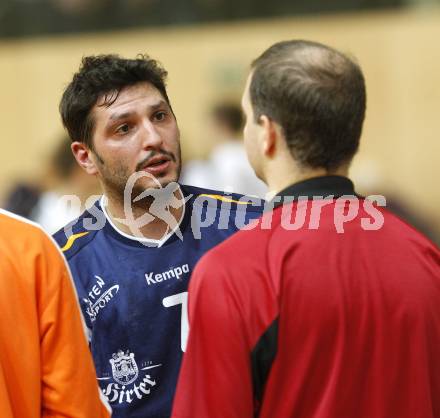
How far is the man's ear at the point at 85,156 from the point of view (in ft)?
12.0

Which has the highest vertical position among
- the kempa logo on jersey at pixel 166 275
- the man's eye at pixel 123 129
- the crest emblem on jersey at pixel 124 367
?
the man's eye at pixel 123 129

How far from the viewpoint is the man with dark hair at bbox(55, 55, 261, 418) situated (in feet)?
11.3

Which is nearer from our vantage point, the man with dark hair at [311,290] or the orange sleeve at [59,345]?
the man with dark hair at [311,290]

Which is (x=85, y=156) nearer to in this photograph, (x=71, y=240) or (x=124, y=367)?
(x=71, y=240)

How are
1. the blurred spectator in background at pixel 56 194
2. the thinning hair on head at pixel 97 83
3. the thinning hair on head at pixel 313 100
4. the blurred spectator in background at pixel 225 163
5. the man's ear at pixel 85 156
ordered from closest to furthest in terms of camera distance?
the thinning hair on head at pixel 313 100 → the thinning hair on head at pixel 97 83 → the man's ear at pixel 85 156 → the blurred spectator in background at pixel 56 194 → the blurred spectator in background at pixel 225 163

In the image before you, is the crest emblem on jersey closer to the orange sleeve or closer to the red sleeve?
the orange sleeve

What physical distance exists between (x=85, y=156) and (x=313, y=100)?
1224 millimetres

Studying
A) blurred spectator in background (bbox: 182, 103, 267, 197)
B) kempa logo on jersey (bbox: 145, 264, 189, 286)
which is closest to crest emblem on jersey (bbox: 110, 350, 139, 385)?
kempa logo on jersey (bbox: 145, 264, 189, 286)

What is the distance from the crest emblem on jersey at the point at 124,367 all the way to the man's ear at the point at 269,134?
104 cm

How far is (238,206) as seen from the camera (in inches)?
145

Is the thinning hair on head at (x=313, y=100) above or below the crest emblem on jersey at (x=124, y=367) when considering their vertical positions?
above

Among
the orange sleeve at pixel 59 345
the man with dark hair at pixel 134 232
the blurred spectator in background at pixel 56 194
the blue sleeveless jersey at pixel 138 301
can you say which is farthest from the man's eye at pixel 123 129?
the blurred spectator in background at pixel 56 194

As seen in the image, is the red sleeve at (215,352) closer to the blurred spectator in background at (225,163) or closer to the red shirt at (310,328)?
the red shirt at (310,328)

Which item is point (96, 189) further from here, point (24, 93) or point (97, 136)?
point (24, 93)
